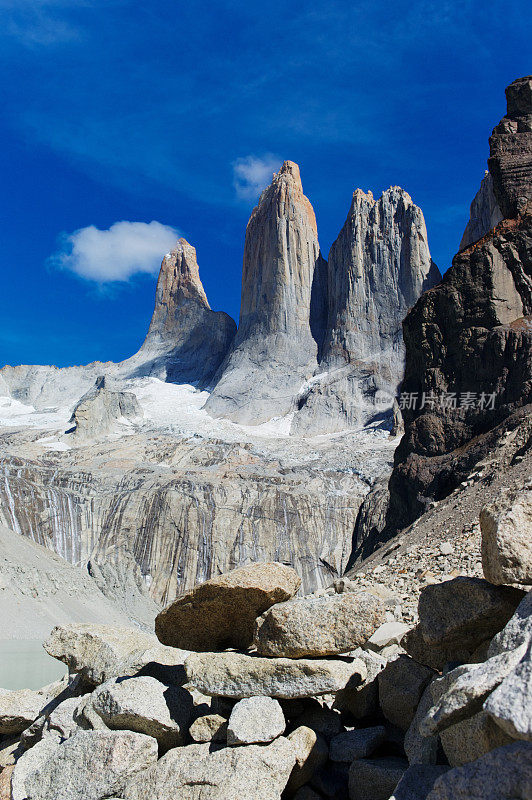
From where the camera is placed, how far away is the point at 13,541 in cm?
3062

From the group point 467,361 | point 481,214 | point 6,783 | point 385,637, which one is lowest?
point 6,783

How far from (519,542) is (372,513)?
141 feet

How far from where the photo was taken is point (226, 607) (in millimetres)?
5406

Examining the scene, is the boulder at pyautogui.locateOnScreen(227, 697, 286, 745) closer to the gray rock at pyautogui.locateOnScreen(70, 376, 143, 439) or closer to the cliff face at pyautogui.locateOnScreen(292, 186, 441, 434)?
the gray rock at pyautogui.locateOnScreen(70, 376, 143, 439)

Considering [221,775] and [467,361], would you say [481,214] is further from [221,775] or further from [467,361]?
[221,775]

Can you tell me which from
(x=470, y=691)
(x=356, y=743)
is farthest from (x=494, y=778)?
(x=356, y=743)

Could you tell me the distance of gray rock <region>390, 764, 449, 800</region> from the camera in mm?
3146

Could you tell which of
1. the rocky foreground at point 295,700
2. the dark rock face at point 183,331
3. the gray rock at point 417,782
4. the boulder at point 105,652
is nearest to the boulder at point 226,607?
the rocky foreground at point 295,700

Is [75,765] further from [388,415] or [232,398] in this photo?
[232,398]

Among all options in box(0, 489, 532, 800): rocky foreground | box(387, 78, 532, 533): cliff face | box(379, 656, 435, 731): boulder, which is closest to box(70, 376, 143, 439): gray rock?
box(387, 78, 532, 533): cliff face

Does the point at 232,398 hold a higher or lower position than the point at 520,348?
higher

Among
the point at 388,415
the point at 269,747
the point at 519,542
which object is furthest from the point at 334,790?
the point at 388,415

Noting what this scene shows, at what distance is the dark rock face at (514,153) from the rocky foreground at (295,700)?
26.3 metres

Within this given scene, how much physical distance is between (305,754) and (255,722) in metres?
0.44
